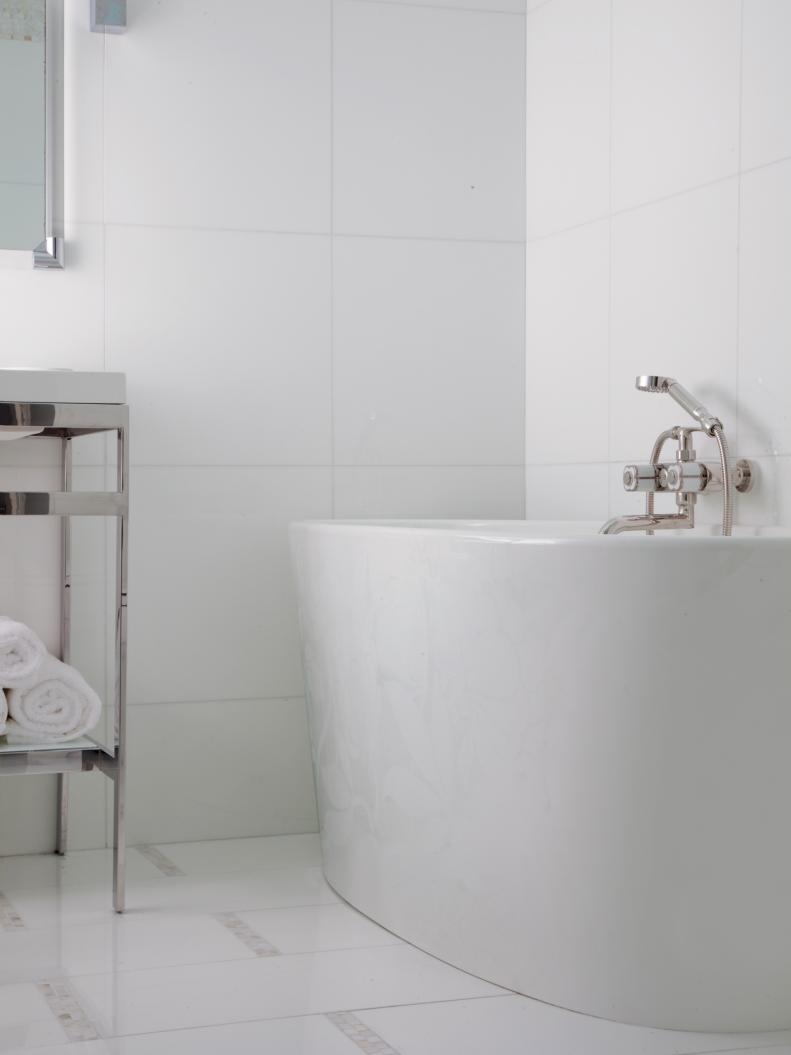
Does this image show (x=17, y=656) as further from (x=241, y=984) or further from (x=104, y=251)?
(x=104, y=251)

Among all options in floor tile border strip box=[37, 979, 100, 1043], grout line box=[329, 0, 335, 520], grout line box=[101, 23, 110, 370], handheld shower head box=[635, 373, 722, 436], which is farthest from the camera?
grout line box=[329, 0, 335, 520]

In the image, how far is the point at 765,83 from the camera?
6.05 feet

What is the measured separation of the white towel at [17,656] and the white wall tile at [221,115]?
799 mm

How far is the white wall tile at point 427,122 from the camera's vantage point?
8.02ft

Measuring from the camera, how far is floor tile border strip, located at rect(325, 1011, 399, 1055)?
56.2 inches

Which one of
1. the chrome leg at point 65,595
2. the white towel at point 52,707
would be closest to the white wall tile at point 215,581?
the chrome leg at point 65,595

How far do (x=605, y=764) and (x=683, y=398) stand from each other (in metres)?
0.68

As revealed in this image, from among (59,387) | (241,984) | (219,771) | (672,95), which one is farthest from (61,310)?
(241,984)

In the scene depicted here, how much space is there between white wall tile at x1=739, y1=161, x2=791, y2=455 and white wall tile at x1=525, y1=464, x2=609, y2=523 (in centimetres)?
43

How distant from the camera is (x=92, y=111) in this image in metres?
2.27

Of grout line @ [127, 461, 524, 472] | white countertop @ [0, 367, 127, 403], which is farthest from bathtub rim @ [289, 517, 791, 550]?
white countertop @ [0, 367, 127, 403]

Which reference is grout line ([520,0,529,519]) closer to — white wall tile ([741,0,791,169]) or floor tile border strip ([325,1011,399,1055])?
white wall tile ([741,0,791,169])

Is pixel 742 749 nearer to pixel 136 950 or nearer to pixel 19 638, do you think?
pixel 136 950

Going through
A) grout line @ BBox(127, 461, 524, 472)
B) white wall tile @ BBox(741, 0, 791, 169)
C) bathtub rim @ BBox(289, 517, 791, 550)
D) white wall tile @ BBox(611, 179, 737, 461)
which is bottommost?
A: bathtub rim @ BBox(289, 517, 791, 550)
